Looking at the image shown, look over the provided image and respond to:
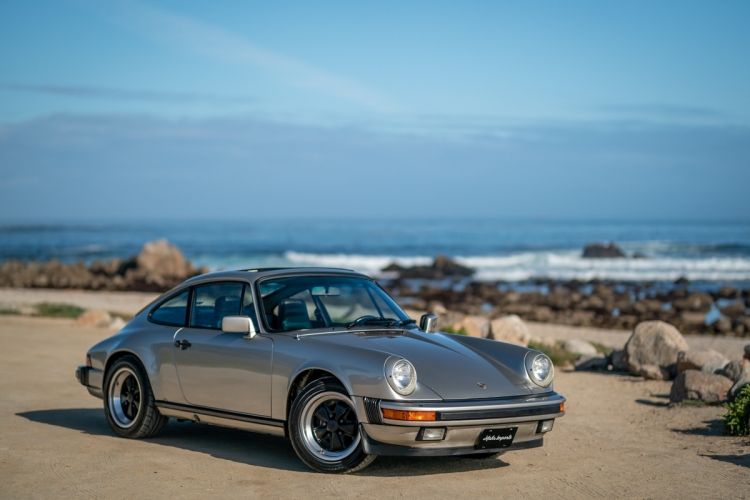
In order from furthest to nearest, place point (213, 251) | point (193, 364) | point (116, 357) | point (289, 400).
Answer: point (213, 251) → point (116, 357) → point (193, 364) → point (289, 400)

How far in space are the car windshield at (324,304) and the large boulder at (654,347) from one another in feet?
21.2

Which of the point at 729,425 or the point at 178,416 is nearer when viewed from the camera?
the point at 178,416

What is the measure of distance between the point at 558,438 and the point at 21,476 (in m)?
4.95

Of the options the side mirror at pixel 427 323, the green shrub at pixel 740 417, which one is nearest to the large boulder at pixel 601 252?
the green shrub at pixel 740 417

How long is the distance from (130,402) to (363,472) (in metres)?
2.72

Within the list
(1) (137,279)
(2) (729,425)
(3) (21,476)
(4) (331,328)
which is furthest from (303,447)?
(1) (137,279)

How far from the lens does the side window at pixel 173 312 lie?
7.88m

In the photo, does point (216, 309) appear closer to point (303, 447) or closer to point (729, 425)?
point (303, 447)

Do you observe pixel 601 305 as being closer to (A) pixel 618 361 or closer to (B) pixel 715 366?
(A) pixel 618 361

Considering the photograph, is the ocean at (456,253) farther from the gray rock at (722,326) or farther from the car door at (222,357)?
the car door at (222,357)

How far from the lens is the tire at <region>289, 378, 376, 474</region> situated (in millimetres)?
6336

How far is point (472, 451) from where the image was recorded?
20.4 feet

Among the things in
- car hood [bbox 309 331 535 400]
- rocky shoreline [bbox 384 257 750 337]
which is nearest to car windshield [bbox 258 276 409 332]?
car hood [bbox 309 331 535 400]

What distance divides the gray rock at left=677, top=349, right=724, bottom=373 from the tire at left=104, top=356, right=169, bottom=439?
751cm
